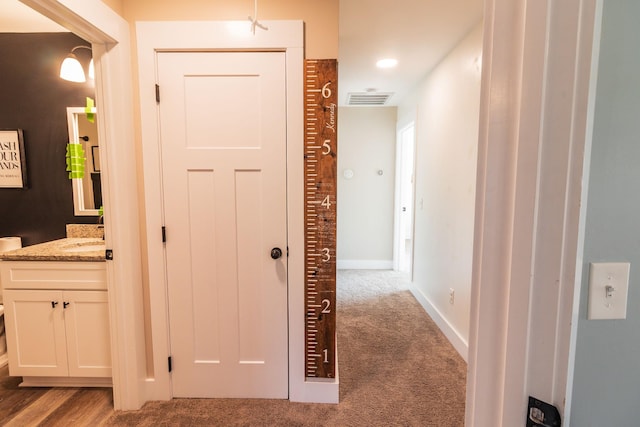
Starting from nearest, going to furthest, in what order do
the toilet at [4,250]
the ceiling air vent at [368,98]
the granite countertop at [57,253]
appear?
1. the granite countertop at [57,253]
2. the toilet at [4,250]
3. the ceiling air vent at [368,98]

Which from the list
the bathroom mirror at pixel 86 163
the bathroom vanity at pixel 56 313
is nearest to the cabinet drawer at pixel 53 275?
the bathroom vanity at pixel 56 313

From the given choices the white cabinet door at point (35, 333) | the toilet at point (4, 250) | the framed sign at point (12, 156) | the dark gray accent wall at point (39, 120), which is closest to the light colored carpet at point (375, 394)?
the white cabinet door at point (35, 333)

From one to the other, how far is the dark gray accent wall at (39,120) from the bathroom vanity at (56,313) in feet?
2.00

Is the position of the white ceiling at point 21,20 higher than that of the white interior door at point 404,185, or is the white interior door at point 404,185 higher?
the white ceiling at point 21,20

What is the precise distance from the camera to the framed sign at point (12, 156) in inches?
93.9

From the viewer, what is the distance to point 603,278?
0.57 meters

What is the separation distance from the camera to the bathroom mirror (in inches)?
93.3

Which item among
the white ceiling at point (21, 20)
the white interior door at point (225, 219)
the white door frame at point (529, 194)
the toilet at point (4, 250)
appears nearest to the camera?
the white door frame at point (529, 194)

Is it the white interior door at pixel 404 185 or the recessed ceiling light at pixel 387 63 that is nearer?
the recessed ceiling light at pixel 387 63

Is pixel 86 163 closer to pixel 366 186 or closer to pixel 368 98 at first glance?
pixel 368 98

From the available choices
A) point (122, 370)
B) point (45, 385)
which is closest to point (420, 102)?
point (122, 370)

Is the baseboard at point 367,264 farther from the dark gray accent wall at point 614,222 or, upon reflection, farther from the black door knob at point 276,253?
the dark gray accent wall at point 614,222

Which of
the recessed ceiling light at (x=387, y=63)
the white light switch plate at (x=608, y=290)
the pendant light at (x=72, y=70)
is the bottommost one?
the white light switch plate at (x=608, y=290)

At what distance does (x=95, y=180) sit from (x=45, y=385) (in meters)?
1.48
